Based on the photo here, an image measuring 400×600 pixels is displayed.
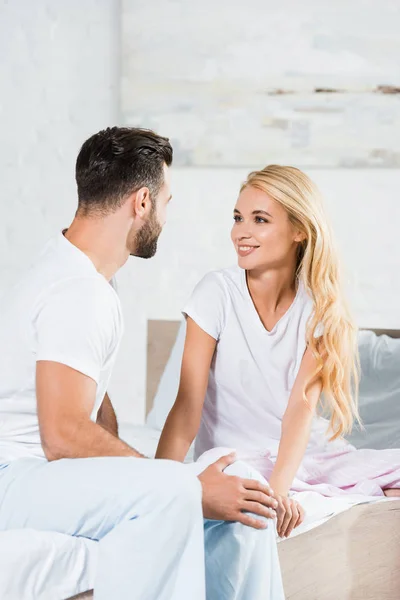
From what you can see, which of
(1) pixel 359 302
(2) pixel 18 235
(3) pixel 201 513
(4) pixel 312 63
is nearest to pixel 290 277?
(3) pixel 201 513

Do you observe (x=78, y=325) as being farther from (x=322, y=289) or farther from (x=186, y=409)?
(x=322, y=289)

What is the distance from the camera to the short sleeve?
2.20 meters

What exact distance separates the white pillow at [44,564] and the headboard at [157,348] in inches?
74.2

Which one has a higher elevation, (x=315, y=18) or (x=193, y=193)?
(x=315, y=18)

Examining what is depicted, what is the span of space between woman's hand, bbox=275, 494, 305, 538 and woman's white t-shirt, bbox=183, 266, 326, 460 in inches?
11.6

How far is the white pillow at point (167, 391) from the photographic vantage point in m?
3.00

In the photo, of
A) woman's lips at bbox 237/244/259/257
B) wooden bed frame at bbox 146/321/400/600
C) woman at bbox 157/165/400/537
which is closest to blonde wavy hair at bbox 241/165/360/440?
woman at bbox 157/165/400/537

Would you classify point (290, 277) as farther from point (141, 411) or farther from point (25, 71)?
point (25, 71)

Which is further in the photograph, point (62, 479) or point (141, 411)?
point (141, 411)

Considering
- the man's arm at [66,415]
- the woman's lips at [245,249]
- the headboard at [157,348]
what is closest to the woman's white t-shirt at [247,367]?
the woman's lips at [245,249]

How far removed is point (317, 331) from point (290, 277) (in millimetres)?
185

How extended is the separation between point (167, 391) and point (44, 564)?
1.54 meters

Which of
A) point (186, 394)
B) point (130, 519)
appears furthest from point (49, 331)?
point (186, 394)

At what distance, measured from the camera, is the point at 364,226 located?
3412 millimetres
